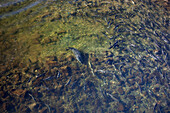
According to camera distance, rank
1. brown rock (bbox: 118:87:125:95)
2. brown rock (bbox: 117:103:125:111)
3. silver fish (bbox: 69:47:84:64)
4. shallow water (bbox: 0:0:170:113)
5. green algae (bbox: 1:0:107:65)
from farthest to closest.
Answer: green algae (bbox: 1:0:107:65), silver fish (bbox: 69:47:84:64), brown rock (bbox: 118:87:125:95), brown rock (bbox: 117:103:125:111), shallow water (bbox: 0:0:170:113)

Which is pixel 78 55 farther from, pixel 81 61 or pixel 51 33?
pixel 51 33

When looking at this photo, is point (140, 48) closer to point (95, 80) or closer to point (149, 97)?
point (149, 97)

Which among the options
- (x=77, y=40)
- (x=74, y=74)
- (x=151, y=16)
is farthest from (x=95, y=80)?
(x=151, y=16)

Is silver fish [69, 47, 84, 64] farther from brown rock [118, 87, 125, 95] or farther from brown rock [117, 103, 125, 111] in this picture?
brown rock [117, 103, 125, 111]

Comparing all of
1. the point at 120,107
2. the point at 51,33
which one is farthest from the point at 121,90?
the point at 51,33

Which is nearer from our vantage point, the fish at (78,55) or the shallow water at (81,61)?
the shallow water at (81,61)

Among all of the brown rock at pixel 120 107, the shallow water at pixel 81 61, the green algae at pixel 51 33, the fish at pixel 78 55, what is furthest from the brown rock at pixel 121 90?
the green algae at pixel 51 33

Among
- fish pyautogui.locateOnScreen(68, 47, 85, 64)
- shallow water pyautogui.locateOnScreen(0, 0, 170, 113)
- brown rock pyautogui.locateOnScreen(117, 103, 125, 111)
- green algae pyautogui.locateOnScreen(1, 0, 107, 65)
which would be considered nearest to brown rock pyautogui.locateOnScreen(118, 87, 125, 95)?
shallow water pyautogui.locateOnScreen(0, 0, 170, 113)

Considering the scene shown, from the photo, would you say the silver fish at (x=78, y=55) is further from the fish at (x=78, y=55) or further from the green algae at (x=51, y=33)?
the green algae at (x=51, y=33)
